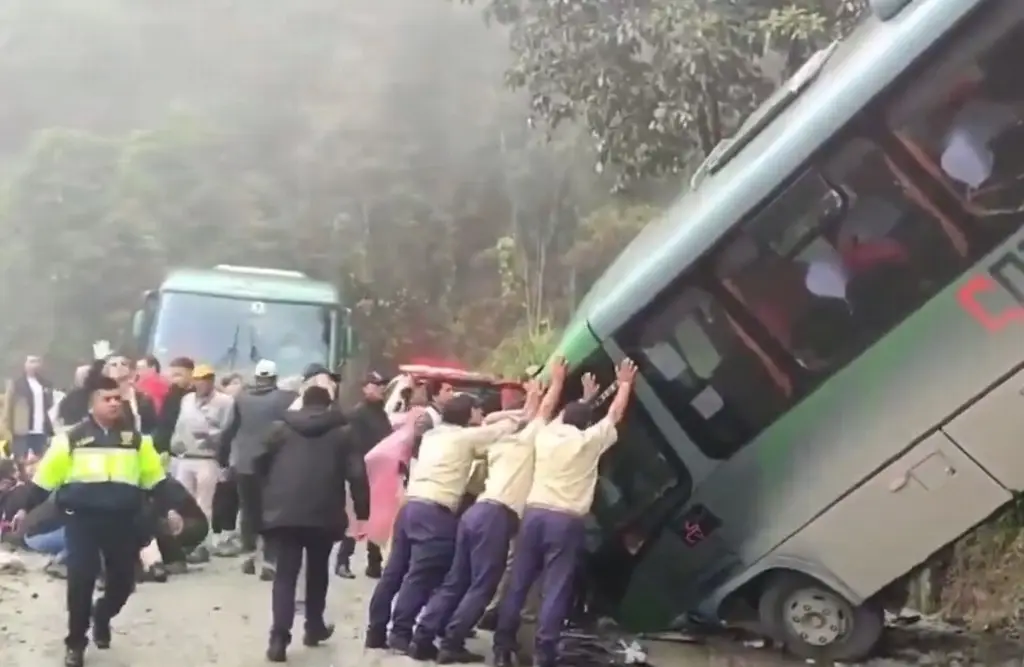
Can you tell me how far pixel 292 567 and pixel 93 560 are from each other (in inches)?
31.7

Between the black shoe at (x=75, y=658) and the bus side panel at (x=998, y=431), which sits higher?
the bus side panel at (x=998, y=431)

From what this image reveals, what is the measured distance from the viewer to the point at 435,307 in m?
8.38

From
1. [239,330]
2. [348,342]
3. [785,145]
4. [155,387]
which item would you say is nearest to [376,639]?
[155,387]

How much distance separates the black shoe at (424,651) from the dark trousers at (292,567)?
1.68ft

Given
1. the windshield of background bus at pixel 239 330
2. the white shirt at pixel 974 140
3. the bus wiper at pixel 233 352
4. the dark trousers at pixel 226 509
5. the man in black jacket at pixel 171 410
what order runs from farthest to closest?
the windshield of background bus at pixel 239 330 < the bus wiper at pixel 233 352 < the man in black jacket at pixel 171 410 < the dark trousers at pixel 226 509 < the white shirt at pixel 974 140

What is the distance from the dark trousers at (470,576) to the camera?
16.1 feet

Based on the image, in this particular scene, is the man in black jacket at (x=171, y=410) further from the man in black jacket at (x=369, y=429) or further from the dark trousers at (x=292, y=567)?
the dark trousers at (x=292, y=567)

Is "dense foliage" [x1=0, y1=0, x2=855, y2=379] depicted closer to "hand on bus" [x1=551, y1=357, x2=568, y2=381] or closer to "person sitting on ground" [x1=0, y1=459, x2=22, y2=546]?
"person sitting on ground" [x1=0, y1=459, x2=22, y2=546]

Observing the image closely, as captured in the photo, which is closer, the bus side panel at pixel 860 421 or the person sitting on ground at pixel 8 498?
the bus side panel at pixel 860 421

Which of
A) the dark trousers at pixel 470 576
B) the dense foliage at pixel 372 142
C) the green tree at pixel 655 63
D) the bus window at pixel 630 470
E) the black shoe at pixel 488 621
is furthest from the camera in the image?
the dense foliage at pixel 372 142

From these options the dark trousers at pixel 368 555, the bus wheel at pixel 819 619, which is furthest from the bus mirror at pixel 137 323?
the bus wheel at pixel 819 619

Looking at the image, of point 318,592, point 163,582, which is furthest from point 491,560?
point 163,582

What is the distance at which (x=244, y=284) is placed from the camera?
8438mm

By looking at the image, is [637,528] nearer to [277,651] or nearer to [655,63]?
[277,651]
